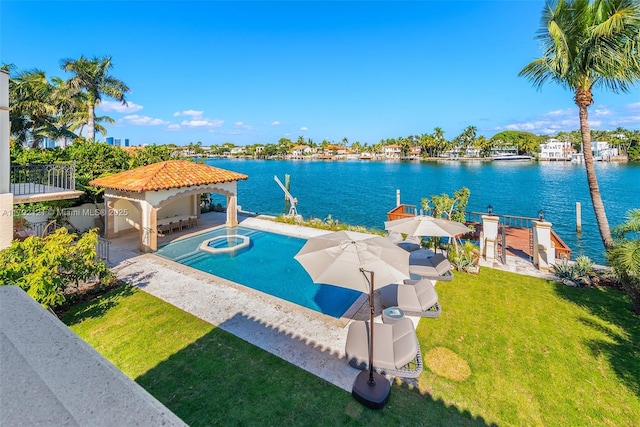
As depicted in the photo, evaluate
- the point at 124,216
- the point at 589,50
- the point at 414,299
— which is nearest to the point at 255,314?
the point at 414,299

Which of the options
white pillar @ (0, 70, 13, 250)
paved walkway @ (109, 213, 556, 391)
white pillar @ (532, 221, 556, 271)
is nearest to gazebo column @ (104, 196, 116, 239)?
paved walkway @ (109, 213, 556, 391)

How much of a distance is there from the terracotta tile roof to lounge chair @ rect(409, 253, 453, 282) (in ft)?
34.8

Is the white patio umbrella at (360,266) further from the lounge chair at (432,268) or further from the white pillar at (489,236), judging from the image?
the white pillar at (489,236)

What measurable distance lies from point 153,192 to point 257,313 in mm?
8136

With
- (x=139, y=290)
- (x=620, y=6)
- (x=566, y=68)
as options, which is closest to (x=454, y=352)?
(x=139, y=290)

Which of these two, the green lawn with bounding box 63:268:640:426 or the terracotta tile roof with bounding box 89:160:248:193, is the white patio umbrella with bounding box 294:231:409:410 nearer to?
the green lawn with bounding box 63:268:640:426

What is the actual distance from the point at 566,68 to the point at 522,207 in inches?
1190

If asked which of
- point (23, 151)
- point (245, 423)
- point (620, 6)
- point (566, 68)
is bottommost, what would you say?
point (245, 423)

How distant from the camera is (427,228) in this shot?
374 inches

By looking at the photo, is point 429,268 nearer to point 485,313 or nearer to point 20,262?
point 485,313

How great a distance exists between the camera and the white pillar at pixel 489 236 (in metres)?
11.6

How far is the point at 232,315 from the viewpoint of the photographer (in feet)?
26.0

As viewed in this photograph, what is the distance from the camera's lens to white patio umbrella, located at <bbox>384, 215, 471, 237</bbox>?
30.4 ft

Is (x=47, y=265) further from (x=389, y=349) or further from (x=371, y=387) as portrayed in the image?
(x=389, y=349)
